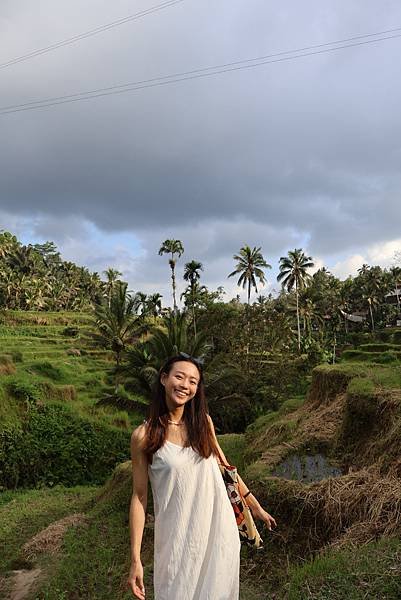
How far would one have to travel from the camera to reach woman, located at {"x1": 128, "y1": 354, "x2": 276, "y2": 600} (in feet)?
7.35

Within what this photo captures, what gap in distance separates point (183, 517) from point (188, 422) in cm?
43

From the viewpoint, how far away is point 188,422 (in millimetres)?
2445

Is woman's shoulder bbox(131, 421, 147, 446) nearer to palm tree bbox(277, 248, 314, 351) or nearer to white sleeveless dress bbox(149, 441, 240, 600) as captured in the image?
white sleeveless dress bbox(149, 441, 240, 600)

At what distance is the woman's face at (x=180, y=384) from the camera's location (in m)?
2.42

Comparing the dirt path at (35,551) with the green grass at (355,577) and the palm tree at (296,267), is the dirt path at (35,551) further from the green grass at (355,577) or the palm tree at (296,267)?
the palm tree at (296,267)

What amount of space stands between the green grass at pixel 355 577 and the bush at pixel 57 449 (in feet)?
57.9

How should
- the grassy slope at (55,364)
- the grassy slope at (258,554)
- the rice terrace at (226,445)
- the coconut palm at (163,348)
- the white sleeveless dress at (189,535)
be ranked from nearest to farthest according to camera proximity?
1. the white sleeveless dress at (189,535)
2. the grassy slope at (258,554)
3. the rice terrace at (226,445)
4. the coconut palm at (163,348)
5. the grassy slope at (55,364)

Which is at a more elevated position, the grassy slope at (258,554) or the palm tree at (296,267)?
the palm tree at (296,267)

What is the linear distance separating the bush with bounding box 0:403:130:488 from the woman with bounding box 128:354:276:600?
18.6 m

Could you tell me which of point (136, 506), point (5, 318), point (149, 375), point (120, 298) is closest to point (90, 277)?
point (5, 318)

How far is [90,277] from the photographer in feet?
211

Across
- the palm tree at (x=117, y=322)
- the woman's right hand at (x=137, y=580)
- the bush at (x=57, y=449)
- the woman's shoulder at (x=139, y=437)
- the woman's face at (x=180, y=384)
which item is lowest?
the bush at (x=57, y=449)

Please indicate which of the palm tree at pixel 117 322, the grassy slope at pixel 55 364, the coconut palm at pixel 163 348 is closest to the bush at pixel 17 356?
the grassy slope at pixel 55 364

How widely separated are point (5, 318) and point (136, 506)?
41857 mm
